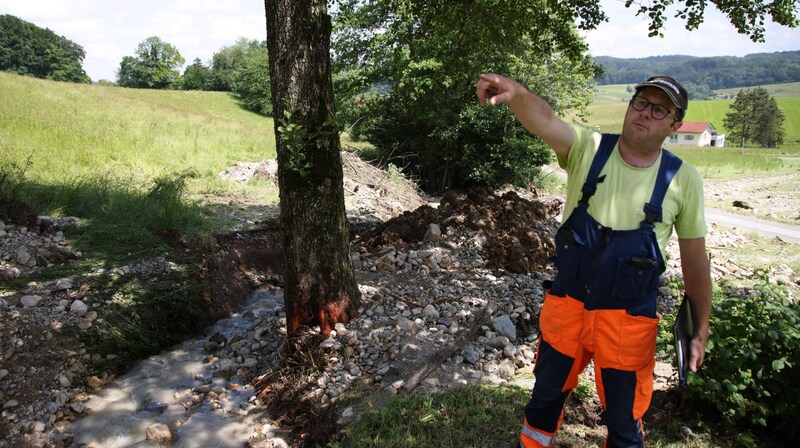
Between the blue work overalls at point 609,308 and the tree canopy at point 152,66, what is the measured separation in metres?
94.5

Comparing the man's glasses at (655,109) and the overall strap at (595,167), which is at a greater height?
the man's glasses at (655,109)

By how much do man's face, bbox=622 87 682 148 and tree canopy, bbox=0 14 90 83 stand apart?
303ft

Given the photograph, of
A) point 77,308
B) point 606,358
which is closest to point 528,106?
point 606,358

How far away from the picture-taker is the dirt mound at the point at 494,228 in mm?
6582

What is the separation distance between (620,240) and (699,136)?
83942 mm

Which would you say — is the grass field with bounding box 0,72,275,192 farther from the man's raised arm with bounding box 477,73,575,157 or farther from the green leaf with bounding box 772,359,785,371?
the green leaf with bounding box 772,359,785,371

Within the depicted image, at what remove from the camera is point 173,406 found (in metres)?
4.19

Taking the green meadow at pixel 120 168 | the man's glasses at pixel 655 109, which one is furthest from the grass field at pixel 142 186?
the man's glasses at pixel 655 109

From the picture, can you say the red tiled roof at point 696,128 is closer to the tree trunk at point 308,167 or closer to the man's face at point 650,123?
the tree trunk at point 308,167

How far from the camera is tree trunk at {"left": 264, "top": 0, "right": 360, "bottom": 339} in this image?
12.6ft

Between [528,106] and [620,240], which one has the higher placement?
[528,106]

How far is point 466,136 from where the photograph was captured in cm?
1656

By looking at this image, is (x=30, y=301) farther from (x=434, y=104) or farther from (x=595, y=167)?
(x=434, y=104)

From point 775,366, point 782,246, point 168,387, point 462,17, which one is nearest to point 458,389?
point 775,366
